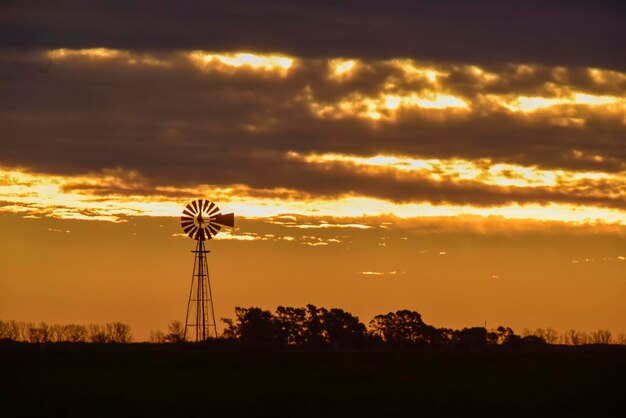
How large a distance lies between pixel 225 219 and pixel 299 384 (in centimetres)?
3903

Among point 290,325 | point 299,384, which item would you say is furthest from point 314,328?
point 299,384

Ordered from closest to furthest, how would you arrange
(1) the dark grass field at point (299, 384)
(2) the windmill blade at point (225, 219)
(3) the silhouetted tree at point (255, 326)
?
(1) the dark grass field at point (299, 384)
(2) the windmill blade at point (225, 219)
(3) the silhouetted tree at point (255, 326)

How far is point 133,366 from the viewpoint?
7850 cm

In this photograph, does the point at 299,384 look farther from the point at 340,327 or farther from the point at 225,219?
the point at 340,327

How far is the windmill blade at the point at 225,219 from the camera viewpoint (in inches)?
4094

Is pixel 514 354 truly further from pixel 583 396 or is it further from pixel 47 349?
pixel 47 349

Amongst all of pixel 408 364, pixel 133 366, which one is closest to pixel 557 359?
pixel 408 364

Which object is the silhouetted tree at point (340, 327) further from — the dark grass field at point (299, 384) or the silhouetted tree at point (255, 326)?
the dark grass field at point (299, 384)

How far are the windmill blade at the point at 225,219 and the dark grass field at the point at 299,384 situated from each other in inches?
596

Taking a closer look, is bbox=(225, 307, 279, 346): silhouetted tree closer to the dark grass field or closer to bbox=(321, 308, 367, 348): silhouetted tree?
bbox=(321, 308, 367, 348): silhouetted tree

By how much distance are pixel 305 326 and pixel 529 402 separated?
10394 centimetres

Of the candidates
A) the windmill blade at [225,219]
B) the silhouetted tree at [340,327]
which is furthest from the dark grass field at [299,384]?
the silhouetted tree at [340,327]

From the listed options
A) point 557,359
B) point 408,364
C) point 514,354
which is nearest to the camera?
point 408,364

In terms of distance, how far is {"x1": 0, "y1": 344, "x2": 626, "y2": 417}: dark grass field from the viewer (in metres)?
57.0
